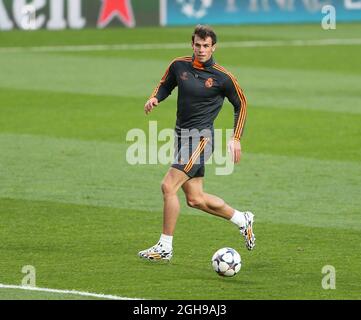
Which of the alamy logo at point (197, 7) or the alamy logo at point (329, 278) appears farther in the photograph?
the alamy logo at point (197, 7)

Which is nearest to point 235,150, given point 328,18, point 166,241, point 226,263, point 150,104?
point 150,104

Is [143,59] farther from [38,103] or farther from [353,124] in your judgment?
[353,124]

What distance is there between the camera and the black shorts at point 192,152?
1116 centimetres

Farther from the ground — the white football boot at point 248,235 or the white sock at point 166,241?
the white football boot at point 248,235

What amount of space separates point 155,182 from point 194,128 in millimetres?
3979

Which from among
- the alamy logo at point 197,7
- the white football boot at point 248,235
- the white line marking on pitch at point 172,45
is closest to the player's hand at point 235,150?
the white football boot at point 248,235

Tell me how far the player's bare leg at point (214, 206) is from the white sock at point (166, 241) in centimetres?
39

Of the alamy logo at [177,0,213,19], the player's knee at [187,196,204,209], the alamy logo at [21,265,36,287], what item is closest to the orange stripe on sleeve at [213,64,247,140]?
the player's knee at [187,196,204,209]

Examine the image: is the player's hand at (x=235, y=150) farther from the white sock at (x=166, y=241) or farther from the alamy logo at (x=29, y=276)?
the alamy logo at (x=29, y=276)

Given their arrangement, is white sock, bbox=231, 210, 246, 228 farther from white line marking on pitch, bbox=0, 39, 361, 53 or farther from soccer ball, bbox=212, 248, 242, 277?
white line marking on pitch, bbox=0, 39, 361, 53

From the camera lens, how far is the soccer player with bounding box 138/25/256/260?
11.1 m

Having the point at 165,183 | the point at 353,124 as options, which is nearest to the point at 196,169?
the point at 165,183

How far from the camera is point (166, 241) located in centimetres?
1112
